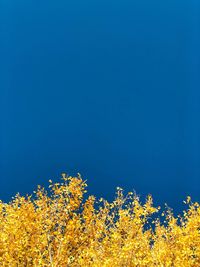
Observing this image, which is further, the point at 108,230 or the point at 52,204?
the point at 108,230

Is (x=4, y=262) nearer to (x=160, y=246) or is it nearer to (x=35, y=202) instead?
(x=35, y=202)

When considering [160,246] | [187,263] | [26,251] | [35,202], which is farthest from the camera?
[160,246]

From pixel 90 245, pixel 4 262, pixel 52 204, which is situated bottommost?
pixel 4 262

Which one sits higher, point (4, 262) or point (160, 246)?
point (160, 246)

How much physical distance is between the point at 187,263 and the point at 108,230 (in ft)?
24.4

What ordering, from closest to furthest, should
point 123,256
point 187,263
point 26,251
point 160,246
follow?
point 123,256, point 26,251, point 187,263, point 160,246

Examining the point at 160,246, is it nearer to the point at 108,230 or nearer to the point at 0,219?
the point at 108,230

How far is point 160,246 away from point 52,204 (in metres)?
9.75

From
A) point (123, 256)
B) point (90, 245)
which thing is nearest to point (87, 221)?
point (90, 245)

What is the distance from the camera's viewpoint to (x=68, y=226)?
26859mm

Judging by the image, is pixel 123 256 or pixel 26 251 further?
pixel 26 251

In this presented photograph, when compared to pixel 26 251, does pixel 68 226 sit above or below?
above

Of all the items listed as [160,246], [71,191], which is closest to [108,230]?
[160,246]

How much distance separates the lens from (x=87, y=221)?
1121 inches
